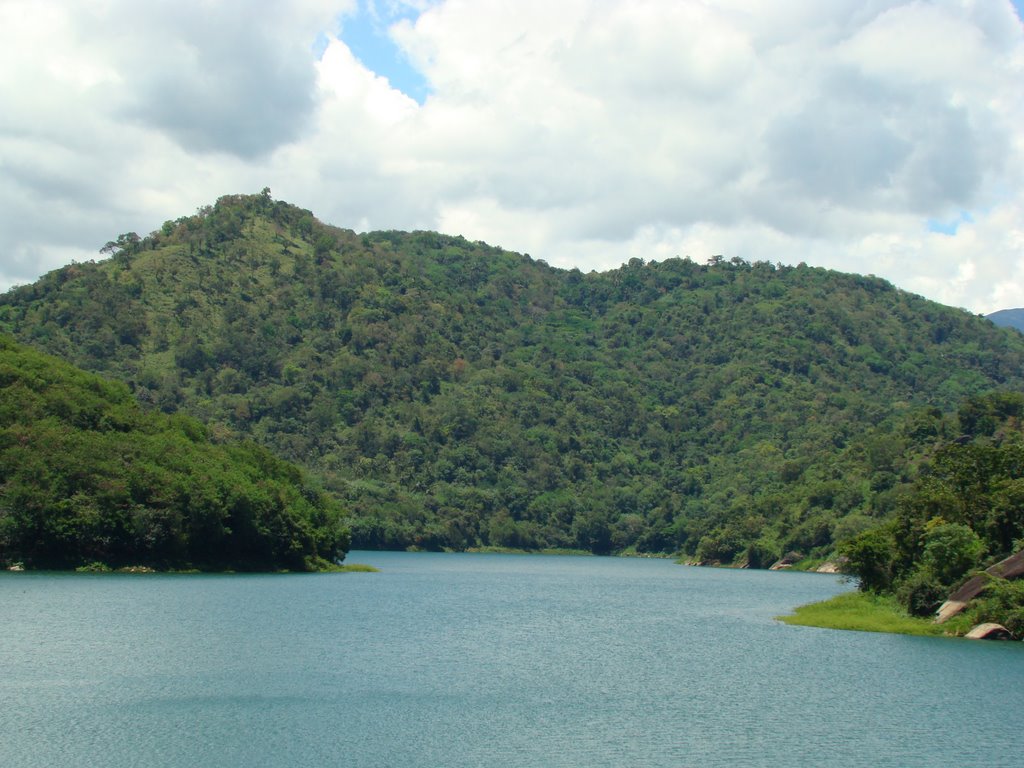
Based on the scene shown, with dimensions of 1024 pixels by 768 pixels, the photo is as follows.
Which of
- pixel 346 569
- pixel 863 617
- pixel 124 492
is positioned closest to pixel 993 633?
pixel 863 617

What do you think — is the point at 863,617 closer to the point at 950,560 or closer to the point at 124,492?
the point at 950,560

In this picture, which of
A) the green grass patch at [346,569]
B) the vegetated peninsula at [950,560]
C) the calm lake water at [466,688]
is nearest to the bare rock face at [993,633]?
the vegetated peninsula at [950,560]

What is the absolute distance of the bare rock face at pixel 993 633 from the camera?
58781 mm

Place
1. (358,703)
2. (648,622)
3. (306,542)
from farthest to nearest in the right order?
(306,542) < (648,622) < (358,703)

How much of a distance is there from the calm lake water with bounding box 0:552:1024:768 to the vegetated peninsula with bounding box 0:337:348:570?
17.8m

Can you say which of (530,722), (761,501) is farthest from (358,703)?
(761,501)

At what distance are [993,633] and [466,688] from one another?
2927 cm

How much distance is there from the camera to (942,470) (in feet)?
321

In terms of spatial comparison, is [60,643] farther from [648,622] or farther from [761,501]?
[761,501]

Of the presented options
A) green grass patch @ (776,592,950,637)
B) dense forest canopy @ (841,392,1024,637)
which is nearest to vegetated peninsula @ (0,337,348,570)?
green grass patch @ (776,592,950,637)

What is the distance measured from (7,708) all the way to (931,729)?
1292 inches

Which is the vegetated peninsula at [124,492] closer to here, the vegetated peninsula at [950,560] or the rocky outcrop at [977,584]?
the vegetated peninsula at [950,560]

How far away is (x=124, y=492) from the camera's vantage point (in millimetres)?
97562

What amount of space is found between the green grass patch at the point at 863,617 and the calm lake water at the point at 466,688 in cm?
226
